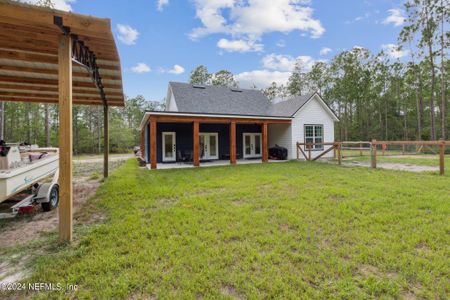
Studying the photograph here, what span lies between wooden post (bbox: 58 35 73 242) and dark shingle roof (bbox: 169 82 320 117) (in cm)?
1063

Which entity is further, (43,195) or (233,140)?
(233,140)

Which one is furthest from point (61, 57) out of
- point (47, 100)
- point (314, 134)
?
point (314, 134)

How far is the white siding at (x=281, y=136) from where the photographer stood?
14.1m

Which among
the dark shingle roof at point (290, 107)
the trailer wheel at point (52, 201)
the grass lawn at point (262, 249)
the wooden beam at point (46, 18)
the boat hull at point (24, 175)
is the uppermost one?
the dark shingle roof at point (290, 107)

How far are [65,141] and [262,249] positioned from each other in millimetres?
2999

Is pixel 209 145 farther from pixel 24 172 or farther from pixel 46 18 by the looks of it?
pixel 46 18

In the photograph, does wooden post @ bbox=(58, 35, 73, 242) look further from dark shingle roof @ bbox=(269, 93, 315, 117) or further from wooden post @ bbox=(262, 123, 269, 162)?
dark shingle roof @ bbox=(269, 93, 315, 117)

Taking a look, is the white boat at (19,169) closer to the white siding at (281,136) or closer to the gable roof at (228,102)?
the gable roof at (228,102)

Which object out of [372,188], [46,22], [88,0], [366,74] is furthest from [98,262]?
[366,74]

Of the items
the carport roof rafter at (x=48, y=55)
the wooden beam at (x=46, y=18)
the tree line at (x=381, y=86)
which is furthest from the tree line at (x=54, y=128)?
the wooden beam at (x=46, y=18)

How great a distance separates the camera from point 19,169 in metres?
3.67

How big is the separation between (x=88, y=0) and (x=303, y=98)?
41.9 ft

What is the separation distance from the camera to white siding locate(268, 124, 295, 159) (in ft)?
46.3

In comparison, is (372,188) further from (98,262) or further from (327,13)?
(327,13)
